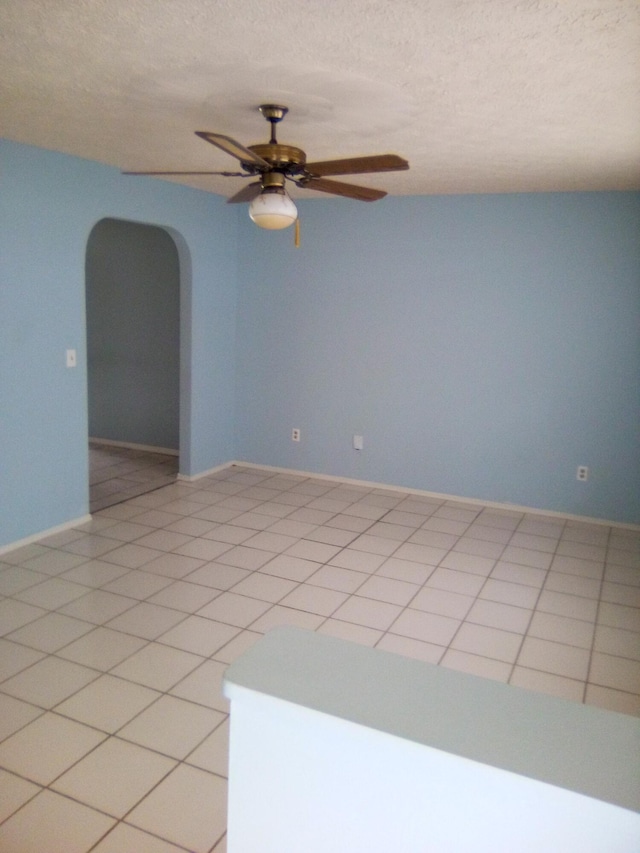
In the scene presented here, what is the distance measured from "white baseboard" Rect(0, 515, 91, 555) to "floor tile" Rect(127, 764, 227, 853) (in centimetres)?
220

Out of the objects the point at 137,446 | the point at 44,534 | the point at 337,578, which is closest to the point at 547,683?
the point at 337,578

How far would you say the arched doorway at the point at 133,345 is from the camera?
6.07m

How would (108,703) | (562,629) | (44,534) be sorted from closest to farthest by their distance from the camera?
(108,703)
(562,629)
(44,534)

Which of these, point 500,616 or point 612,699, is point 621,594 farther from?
point 612,699

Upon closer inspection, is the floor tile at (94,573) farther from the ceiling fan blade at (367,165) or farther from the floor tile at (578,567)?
the floor tile at (578,567)

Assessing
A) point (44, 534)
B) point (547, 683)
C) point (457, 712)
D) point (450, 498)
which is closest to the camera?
point (457, 712)

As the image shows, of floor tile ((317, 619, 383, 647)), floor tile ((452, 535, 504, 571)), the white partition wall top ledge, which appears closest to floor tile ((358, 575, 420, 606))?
floor tile ((317, 619, 383, 647))

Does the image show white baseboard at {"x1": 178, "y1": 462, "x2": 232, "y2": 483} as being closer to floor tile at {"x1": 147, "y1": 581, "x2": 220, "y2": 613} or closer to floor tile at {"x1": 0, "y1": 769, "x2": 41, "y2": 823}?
floor tile at {"x1": 147, "y1": 581, "x2": 220, "y2": 613}

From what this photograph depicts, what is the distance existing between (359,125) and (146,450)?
13.9ft

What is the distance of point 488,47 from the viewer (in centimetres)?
201

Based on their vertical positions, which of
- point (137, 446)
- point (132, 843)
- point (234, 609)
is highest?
point (137, 446)

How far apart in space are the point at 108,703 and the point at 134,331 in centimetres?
431

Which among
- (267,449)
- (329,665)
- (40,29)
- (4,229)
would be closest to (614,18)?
(40,29)

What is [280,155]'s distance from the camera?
2.70 m
